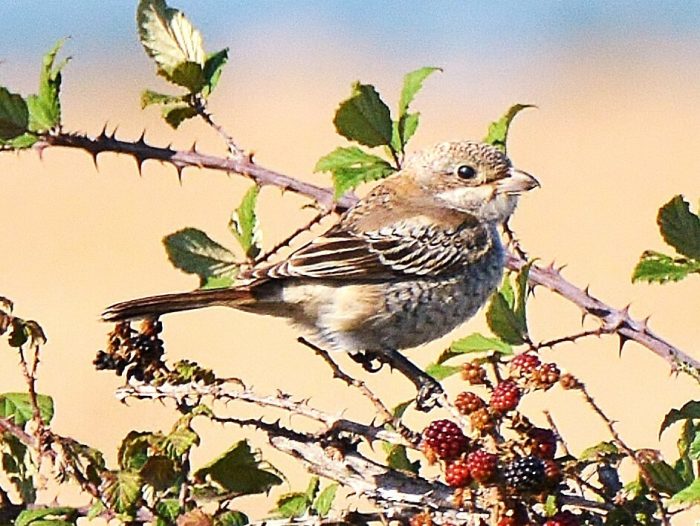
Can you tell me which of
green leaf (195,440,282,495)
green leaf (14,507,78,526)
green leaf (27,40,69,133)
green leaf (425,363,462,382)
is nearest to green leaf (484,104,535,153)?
green leaf (425,363,462,382)

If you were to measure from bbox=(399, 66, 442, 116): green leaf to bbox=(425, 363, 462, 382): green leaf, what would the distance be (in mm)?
671

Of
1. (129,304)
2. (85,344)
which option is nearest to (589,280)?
(85,344)

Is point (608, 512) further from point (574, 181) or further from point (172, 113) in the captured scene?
point (574, 181)

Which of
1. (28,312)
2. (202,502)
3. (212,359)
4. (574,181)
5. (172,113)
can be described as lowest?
(202,502)

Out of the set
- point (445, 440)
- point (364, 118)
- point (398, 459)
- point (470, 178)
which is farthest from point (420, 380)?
point (470, 178)

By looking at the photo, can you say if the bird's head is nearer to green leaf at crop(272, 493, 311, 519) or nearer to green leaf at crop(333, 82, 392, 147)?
green leaf at crop(333, 82, 392, 147)

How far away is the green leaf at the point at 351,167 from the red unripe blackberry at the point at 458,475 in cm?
104

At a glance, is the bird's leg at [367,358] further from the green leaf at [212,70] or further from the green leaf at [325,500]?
the green leaf at [325,500]

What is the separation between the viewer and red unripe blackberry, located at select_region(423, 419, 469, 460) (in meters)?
2.08

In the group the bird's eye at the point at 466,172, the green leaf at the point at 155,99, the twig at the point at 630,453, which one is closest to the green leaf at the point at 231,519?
the twig at the point at 630,453

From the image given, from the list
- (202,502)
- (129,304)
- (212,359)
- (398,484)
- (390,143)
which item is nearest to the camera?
(398,484)

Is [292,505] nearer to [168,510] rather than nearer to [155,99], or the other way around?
[168,510]

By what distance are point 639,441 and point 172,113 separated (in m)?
9.82

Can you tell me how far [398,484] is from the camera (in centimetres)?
220
